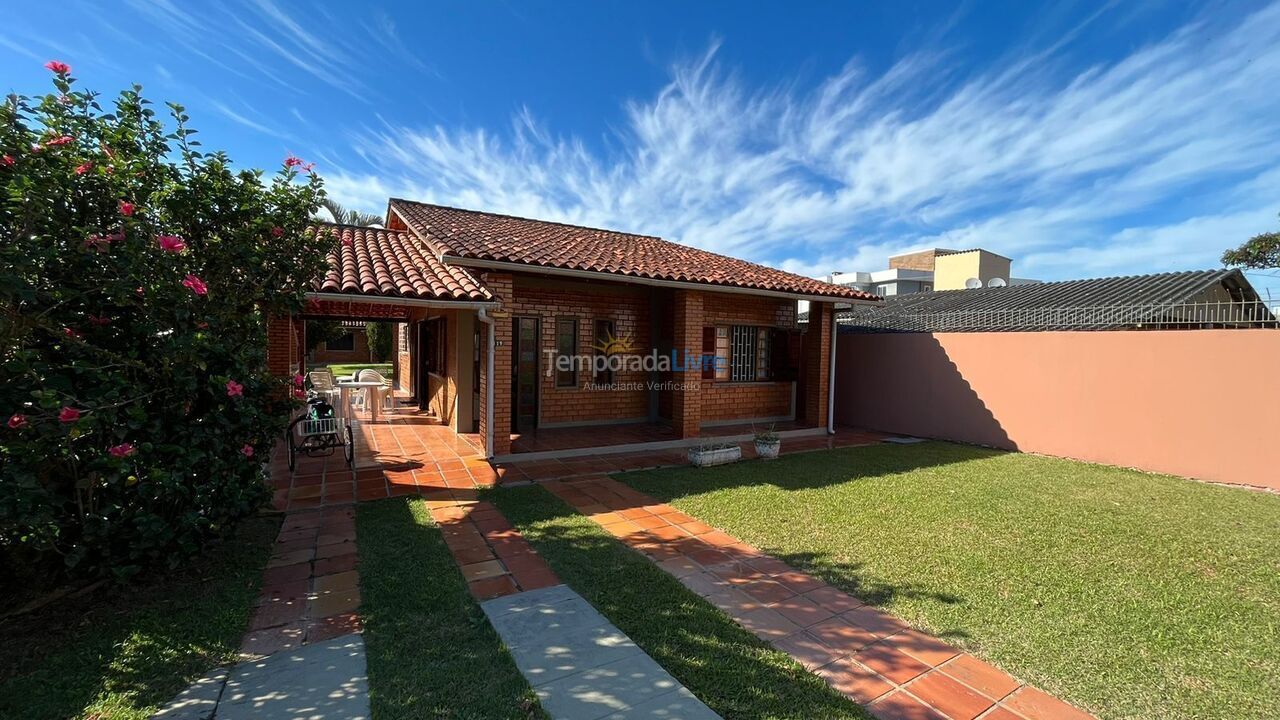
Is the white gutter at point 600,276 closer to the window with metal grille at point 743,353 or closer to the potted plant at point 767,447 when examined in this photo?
the window with metal grille at point 743,353

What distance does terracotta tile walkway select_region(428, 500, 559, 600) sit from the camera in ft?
14.7

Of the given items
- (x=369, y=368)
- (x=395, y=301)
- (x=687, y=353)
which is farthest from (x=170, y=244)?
(x=369, y=368)

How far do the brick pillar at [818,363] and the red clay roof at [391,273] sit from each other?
805cm

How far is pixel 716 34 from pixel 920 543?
10162 mm

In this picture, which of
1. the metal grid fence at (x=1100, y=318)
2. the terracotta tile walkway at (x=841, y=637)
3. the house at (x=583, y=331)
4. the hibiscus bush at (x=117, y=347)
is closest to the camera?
the terracotta tile walkway at (x=841, y=637)

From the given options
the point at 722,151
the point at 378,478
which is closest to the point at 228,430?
the point at 378,478

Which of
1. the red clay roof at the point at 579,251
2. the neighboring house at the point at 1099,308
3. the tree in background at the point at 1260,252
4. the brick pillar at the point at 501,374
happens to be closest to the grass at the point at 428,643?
the brick pillar at the point at 501,374

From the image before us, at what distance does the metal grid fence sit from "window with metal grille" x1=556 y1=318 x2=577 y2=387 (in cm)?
703

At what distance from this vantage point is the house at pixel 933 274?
30047 millimetres

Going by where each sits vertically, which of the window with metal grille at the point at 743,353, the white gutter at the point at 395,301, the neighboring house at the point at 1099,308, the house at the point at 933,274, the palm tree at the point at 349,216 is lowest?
the window with metal grille at the point at 743,353

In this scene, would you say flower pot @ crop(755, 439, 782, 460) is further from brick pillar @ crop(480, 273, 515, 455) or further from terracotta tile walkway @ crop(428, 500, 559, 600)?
terracotta tile walkway @ crop(428, 500, 559, 600)

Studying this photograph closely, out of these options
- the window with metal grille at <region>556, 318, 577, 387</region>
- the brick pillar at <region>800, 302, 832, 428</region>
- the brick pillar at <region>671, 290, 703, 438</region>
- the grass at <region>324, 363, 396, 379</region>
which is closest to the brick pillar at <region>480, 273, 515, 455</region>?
the window with metal grille at <region>556, 318, 577, 387</region>

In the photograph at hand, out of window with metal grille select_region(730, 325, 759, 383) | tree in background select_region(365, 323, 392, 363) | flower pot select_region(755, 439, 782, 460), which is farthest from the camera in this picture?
tree in background select_region(365, 323, 392, 363)

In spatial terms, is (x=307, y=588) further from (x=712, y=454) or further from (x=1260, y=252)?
(x=1260, y=252)
